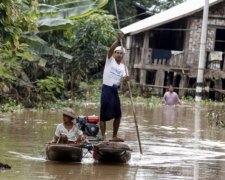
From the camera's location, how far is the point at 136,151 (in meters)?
11.8

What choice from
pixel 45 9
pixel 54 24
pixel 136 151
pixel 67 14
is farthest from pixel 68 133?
pixel 67 14

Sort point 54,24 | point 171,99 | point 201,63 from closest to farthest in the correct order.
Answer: point 54,24 < point 171,99 < point 201,63

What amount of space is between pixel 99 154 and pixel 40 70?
12.9 metres

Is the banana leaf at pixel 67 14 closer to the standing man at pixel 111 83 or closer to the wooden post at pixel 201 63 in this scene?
the wooden post at pixel 201 63

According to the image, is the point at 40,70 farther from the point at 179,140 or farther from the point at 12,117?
the point at 179,140

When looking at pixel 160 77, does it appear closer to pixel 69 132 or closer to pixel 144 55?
pixel 144 55

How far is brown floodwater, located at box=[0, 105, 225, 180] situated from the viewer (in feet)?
30.6

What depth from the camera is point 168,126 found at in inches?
658

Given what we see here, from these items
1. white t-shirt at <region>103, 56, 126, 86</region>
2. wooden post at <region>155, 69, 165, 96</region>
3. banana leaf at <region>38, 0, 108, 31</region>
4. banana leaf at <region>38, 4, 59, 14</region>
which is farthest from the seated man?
wooden post at <region>155, 69, 165, 96</region>

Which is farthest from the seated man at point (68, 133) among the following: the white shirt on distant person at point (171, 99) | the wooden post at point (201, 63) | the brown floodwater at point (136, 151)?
the wooden post at point (201, 63)

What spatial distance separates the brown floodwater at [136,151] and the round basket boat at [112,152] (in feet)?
0.44

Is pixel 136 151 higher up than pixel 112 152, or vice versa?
pixel 112 152

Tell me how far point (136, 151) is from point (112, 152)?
1668mm

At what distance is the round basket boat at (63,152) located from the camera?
9.91m
